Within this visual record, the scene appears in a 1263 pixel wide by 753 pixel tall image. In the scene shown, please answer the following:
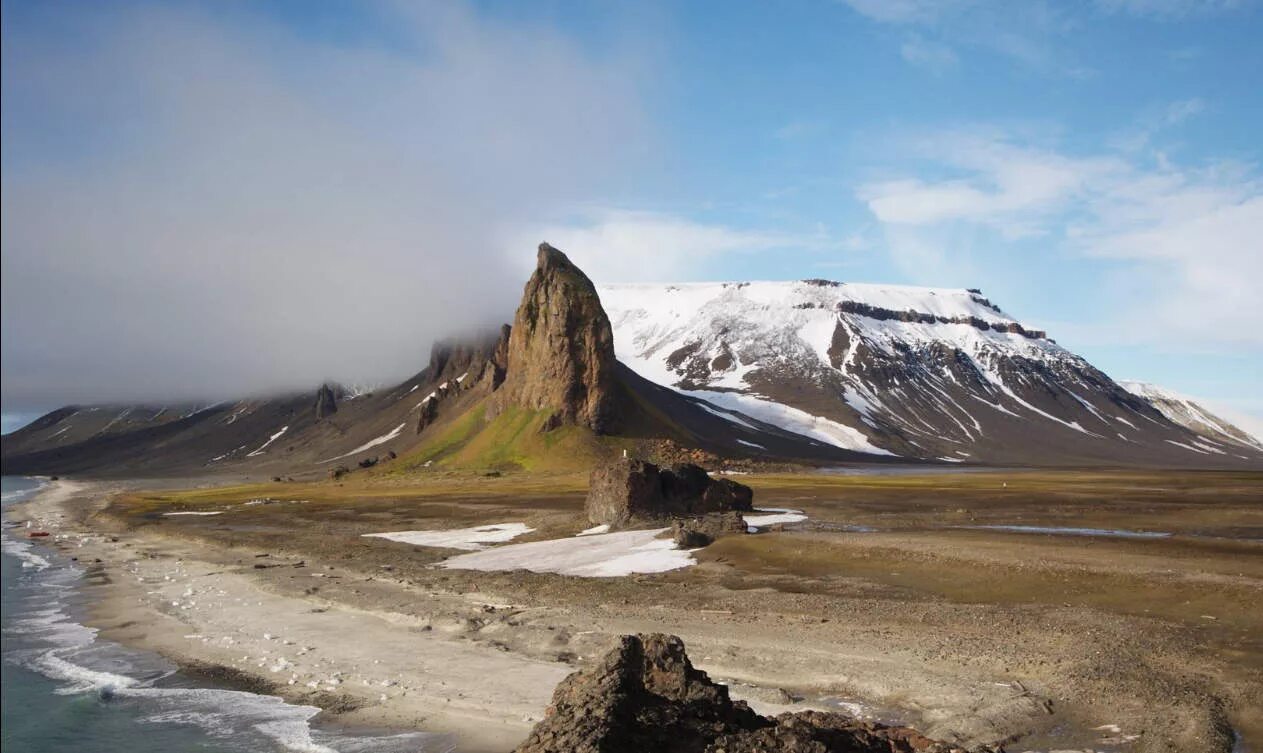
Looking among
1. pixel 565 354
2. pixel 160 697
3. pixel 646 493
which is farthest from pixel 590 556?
pixel 565 354

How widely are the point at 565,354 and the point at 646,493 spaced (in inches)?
3465

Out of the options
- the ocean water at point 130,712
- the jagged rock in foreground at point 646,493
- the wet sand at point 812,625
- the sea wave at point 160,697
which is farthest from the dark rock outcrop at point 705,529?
the sea wave at point 160,697

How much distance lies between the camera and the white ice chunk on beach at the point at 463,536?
4794cm

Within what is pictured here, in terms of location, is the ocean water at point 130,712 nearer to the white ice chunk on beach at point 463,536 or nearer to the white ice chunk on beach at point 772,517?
the white ice chunk on beach at point 463,536

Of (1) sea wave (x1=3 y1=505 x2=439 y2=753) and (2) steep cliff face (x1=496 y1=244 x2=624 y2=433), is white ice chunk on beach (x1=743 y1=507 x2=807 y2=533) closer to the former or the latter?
(1) sea wave (x1=3 y1=505 x2=439 y2=753)

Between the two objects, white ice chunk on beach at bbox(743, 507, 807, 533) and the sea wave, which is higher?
white ice chunk on beach at bbox(743, 507, 807, 533)

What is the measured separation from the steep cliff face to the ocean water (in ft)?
356

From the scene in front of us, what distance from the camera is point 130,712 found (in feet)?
62.7

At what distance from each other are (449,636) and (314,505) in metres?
68.7

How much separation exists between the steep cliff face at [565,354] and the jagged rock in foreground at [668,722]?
4754 inches

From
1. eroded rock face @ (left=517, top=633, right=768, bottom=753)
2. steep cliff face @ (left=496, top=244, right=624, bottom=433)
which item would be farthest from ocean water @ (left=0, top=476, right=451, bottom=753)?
steep cliff face @ (left=496, top=244, right=624, bottom=433)

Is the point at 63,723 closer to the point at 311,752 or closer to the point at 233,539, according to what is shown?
the point at 311,752

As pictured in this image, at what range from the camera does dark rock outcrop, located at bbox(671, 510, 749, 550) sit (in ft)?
134

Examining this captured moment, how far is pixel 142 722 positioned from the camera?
18.4 meters
